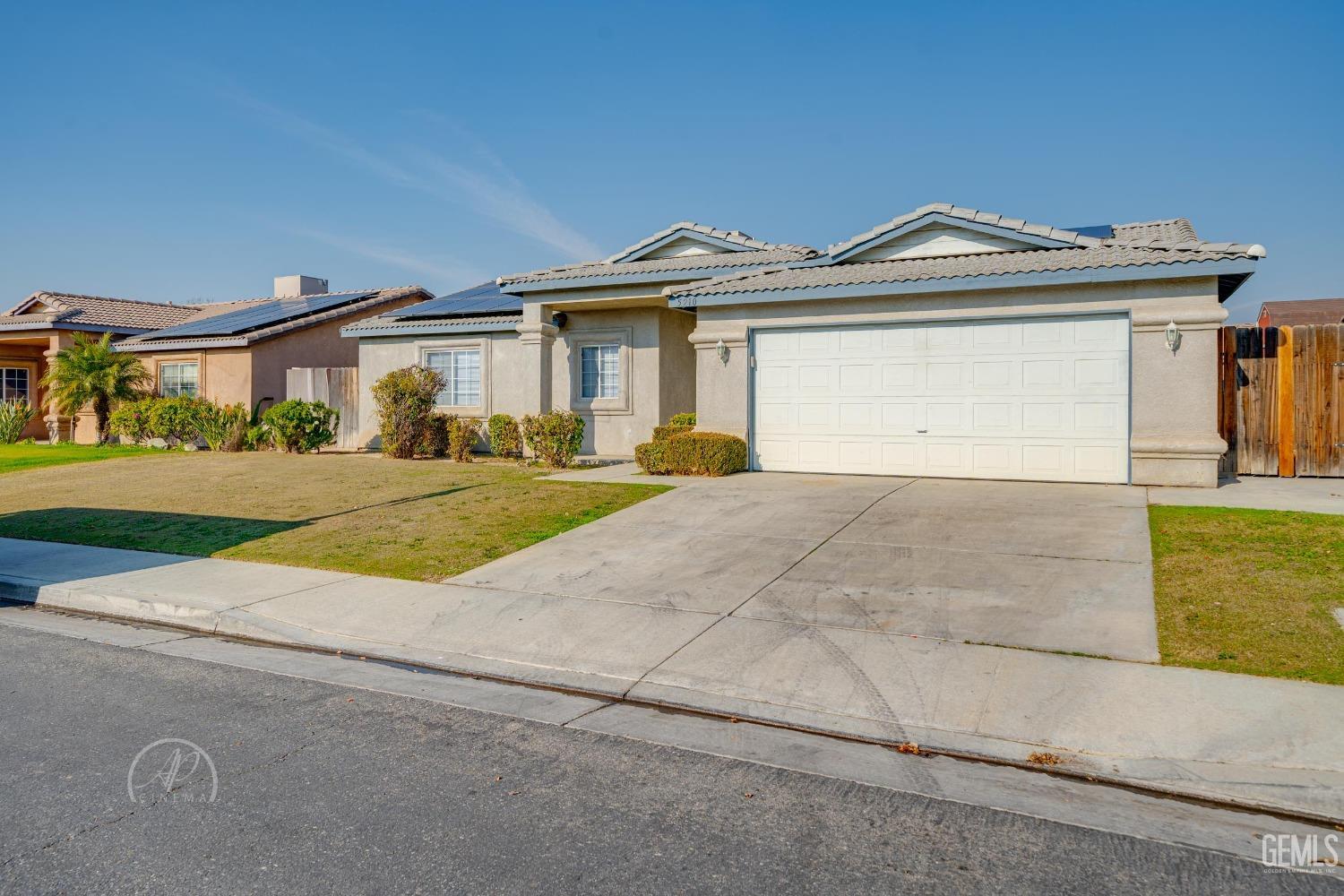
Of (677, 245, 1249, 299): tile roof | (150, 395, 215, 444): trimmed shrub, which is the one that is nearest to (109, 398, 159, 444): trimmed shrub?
(150, 395, 215, 444): trimmed shrub

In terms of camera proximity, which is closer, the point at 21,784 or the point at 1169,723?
the point at 21,784

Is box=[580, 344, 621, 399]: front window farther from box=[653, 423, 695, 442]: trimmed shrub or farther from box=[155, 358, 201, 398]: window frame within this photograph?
box=[155, 358, 201, 398]: window frame

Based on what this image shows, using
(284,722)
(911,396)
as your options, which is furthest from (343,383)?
(284,722)

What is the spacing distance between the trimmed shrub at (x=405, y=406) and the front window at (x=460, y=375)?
4.99ft

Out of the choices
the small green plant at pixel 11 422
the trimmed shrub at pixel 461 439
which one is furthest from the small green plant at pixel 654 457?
the small green plant at pixel 11 422

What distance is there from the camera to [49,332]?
27.2m

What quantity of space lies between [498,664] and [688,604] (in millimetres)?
1788

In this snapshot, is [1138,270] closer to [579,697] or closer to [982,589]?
[982,589]

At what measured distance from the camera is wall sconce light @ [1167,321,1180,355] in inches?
479

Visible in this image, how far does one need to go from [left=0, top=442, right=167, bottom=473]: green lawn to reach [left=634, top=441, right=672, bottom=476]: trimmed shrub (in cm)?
1366

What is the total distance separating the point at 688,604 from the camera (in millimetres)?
7430

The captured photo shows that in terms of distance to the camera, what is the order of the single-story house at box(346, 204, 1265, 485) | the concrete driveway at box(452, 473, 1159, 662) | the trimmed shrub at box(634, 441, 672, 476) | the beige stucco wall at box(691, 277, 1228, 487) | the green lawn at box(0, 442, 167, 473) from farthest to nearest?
the green lawn at box(0, 442, 167, 473) < the trimmed shrub at box(634, 441, 672, 476) < the single-story house at box(346, 204, 1265, 485) < the beige stucco wall at box(691, 277, 1228, 487) < the concrete driveway at box(452, 473, 1159, 662)

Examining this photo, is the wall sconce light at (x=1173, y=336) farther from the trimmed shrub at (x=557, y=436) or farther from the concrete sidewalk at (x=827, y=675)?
the trimmed shrub at (x=557, y=436)

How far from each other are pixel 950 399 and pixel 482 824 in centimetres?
1111
